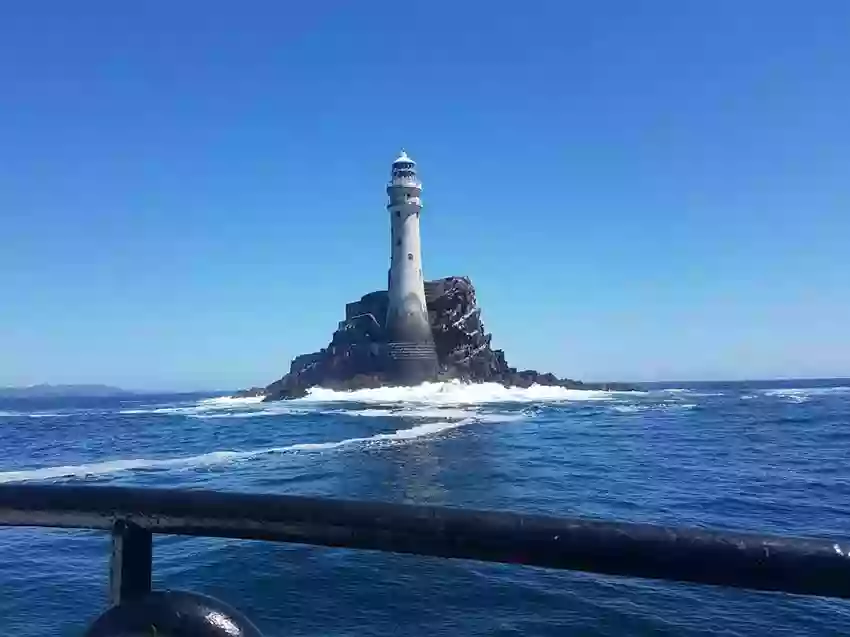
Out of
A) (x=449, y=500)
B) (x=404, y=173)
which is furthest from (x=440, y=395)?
(x=449, y=500)

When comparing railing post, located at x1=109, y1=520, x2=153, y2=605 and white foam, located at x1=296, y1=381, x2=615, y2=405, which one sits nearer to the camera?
railing post, located at x1=109, y1=520, x2=153, y2=605

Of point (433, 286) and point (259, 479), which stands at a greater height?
point (433, 286)

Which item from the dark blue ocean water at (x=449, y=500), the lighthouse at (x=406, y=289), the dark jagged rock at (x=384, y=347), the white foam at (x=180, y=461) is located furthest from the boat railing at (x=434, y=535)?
the dark jagged rock at (x=384, y=347)

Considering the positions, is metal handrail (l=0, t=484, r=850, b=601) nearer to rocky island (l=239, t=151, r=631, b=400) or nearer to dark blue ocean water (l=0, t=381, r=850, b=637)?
dark blue ocean water (l=0, t=381, r=850, b=637)

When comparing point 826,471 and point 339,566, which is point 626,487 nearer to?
point 826,471

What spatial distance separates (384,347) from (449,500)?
58477 mm

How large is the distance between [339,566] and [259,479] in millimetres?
8744

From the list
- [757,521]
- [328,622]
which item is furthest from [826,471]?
[328,622]

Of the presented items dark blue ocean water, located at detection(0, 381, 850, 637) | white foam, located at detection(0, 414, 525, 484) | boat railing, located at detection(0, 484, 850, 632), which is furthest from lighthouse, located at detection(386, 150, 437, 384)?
boat railing, located at detection(0, 484, 850, 632)

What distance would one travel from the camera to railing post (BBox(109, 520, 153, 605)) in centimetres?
149

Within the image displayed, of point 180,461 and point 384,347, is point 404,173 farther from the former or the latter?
point 180,461

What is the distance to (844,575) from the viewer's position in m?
1.23

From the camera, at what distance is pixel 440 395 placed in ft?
229

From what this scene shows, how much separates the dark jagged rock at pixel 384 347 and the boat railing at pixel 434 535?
71433 millimetres
